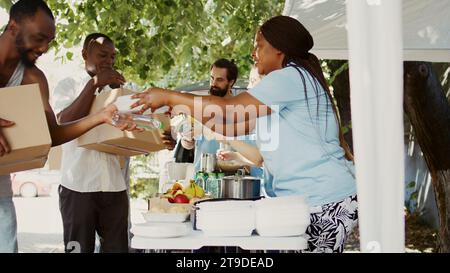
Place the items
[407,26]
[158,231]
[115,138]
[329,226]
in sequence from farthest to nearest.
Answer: [407,26] < [115,138] < [329,226] < [158,231]

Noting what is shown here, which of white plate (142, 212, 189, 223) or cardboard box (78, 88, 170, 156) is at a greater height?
cardboard box (78, 88, 170, 156)

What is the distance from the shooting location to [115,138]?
3178 millimetres

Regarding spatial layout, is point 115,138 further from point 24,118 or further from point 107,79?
point 24,118

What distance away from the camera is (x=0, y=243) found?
289 centimetres

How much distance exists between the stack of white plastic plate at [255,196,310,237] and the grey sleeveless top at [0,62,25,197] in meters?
1.32

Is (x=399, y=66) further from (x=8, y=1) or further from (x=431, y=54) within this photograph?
(x=8, y=1)

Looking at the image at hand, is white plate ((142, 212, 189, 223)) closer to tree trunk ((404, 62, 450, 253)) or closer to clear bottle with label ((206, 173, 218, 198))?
clear bottle with label ((206, 173, 218, 198))

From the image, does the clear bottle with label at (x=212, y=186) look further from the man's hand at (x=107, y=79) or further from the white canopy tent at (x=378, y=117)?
the white canopy tent at (x=378, y=117)

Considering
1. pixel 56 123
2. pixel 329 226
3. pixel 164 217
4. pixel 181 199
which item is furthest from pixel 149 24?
pixel 329 226

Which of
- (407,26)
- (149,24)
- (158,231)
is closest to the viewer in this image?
(158,231)

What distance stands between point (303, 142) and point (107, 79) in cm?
143

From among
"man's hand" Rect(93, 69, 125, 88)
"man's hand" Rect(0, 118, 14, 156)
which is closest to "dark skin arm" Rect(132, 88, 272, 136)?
"man's hand" Rect(0, 118, 14, 156)

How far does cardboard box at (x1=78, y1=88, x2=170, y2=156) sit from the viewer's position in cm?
319
